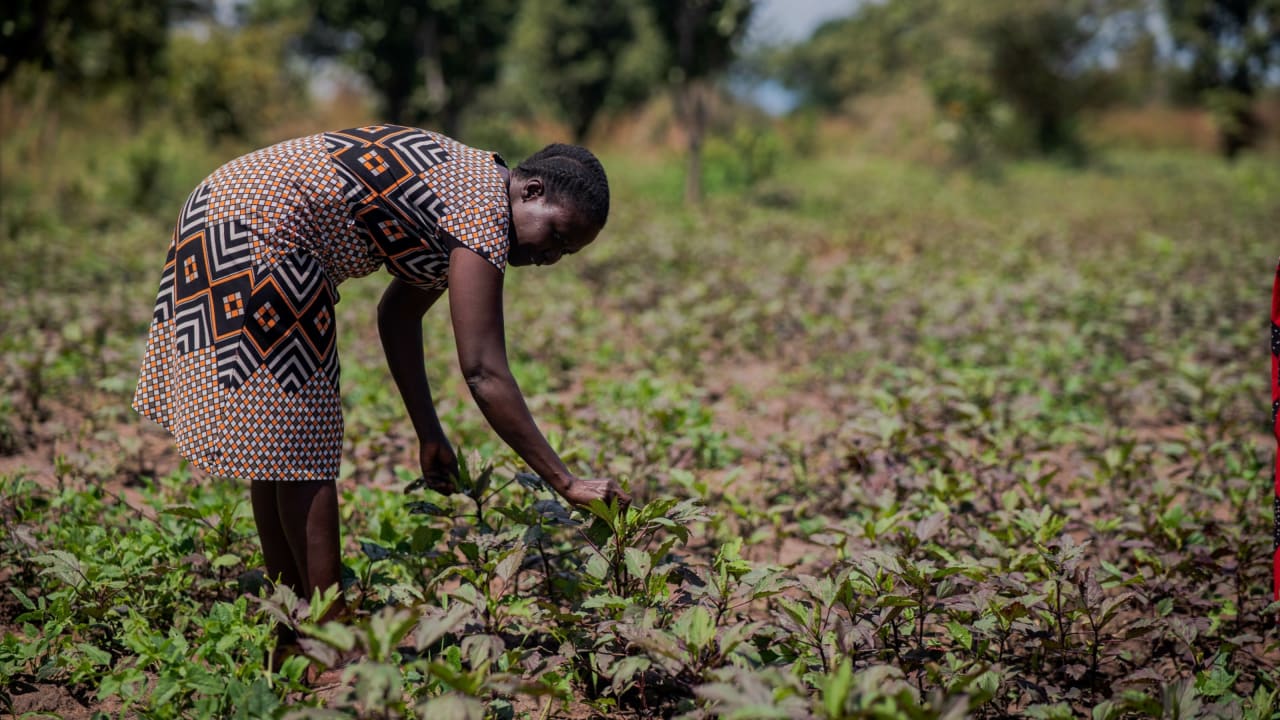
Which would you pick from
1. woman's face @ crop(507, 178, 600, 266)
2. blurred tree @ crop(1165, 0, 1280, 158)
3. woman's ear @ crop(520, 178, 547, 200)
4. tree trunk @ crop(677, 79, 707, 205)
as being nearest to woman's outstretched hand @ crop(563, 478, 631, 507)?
woman's face @ crop(507, 178, 600, 266)

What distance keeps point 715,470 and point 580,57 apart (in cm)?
1958

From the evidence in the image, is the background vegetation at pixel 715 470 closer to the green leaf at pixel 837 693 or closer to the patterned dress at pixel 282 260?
the green leaf at pixel 837 693

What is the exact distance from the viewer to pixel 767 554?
120 inches

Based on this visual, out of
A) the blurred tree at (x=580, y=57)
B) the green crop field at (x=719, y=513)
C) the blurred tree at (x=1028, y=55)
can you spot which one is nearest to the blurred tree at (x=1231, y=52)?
the blurred tree at (x=1028, y=55)

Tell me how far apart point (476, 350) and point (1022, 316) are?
192 inches

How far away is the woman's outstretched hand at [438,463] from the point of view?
2.37m

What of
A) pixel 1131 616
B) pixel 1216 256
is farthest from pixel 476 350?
pixel 1216 256

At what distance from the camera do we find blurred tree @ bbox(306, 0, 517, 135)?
15.4 meters

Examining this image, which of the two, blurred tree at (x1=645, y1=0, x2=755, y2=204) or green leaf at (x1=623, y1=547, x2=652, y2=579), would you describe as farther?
blurred tree at (x1=645, y1=0, x2=755, y2=204)

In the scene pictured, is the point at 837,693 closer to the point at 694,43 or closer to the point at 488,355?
the point at 488,355

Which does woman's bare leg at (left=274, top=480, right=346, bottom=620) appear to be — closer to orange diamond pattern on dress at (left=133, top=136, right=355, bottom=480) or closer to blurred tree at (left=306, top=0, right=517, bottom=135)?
orange diamond pattern on dress at (left=133, top=136, right=355, bottom=480)

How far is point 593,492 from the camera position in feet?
6.51

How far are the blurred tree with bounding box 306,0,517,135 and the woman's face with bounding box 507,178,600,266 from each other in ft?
45.4

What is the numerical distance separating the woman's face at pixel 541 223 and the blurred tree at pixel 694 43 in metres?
9.79
